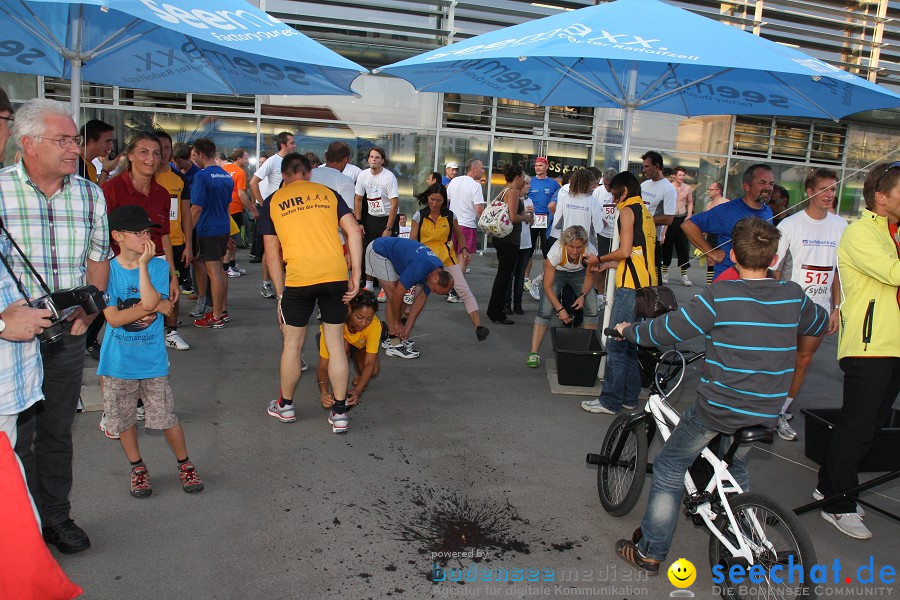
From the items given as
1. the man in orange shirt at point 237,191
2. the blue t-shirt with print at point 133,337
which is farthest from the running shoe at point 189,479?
the man in orange shirt at point 237,191

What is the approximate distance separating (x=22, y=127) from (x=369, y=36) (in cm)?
1253

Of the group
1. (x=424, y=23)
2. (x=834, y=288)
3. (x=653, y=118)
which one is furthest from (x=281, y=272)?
(x=653, y=118)

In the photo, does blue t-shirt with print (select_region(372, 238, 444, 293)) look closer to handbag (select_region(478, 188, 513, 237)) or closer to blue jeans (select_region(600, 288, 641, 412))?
blue jeans (select_region(600, 288, 641, 412))

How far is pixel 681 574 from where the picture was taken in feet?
11.0

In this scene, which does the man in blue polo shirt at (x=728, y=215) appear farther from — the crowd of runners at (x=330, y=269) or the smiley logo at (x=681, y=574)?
the smiley logo at (x=681, y=574)

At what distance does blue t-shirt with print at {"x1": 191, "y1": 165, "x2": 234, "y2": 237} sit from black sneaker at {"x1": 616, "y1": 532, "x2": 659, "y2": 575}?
550 centimetres

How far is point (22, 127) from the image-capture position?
299 centimetres

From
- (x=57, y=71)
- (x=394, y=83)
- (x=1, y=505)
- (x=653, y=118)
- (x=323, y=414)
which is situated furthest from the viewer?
(x=653, y=118)

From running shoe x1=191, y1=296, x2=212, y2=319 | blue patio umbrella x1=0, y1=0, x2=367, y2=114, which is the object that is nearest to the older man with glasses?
blue patio umbrella x1=0, y1=0, x2=367, y2=114

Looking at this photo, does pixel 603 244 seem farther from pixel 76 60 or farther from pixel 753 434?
pixel 76 60

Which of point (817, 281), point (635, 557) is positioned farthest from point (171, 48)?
point (817, 281)

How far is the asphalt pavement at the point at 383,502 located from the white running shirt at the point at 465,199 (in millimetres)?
3950

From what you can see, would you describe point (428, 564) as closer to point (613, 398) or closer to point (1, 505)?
point (1, 505)

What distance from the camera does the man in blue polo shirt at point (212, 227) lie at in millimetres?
7434
